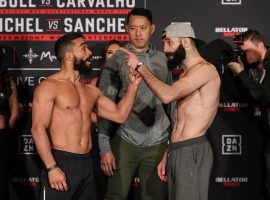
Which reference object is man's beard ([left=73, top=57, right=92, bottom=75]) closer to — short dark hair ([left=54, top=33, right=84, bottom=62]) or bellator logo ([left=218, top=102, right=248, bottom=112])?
short dark hair ([left=54, top=33, right=84, bottom=62])

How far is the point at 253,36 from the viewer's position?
14.0 feet

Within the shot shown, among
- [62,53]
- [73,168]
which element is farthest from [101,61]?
[73,168]

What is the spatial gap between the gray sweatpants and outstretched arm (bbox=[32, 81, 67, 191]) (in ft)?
2.15

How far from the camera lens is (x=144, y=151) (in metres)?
3.93

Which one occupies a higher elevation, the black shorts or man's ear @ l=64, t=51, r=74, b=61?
man's ear @ l=64, t=51, r=74, b=61

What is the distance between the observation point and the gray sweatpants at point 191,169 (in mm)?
3296

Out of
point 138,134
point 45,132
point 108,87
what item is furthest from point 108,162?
point 45,132

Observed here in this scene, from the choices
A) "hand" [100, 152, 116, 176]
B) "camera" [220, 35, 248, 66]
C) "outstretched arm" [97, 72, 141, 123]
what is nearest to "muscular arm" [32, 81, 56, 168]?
"outstretched arm" [97, 72, 141, 123]

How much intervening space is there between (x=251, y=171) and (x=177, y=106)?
53.7 inches

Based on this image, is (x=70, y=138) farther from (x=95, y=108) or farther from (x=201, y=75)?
(x=201, y=75)

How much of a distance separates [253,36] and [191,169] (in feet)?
4.63

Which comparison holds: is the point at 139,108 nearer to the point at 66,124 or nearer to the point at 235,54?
the point at 66,124

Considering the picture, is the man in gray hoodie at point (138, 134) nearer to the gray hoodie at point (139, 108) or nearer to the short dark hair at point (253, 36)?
the gray hoodie at point (139, 108)

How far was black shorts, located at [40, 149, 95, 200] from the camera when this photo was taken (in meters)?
3.30
